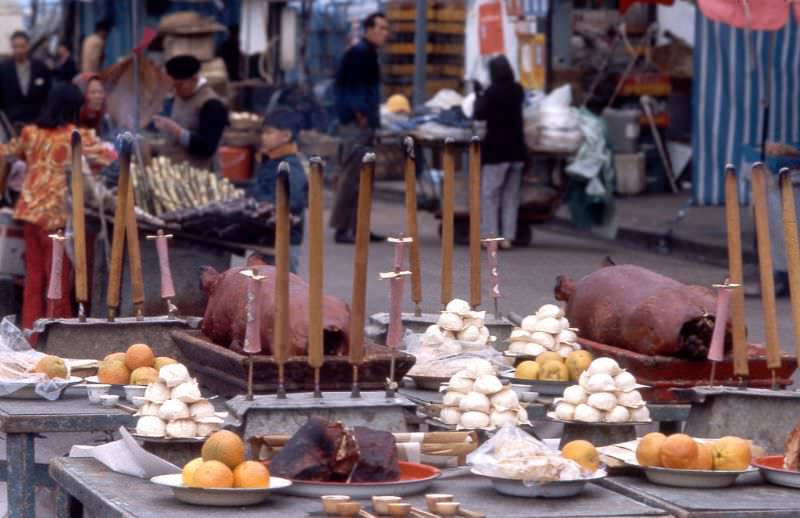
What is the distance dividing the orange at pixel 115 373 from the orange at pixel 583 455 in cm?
157

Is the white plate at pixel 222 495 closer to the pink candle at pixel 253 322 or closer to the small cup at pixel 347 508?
the small cup at pixel 347 508

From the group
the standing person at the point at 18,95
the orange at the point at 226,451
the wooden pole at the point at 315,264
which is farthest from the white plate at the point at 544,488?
the standing person at the point at 18,95

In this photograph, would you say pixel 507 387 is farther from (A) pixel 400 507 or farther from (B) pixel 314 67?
(B) pixel 314 67

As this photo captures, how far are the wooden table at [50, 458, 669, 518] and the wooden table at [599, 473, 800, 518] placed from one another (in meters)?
0.04

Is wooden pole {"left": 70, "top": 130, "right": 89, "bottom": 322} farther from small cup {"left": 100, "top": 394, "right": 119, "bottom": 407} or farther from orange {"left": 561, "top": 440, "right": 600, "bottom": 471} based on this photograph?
orange {"left": 561, "top": 440, "right": 600, "bottom": 471}

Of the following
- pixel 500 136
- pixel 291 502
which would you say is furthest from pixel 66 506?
pixel 500 136

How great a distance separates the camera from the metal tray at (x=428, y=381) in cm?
536

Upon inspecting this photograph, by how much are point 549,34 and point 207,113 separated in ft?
29.2

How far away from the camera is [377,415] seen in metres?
4.61

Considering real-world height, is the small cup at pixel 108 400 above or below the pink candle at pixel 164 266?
below

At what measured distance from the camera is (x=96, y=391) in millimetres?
5090

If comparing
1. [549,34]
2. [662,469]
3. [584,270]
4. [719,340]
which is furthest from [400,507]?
[549,34]

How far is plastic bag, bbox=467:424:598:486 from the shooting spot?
13.1 ft

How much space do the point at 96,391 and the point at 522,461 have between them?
1.53 m
